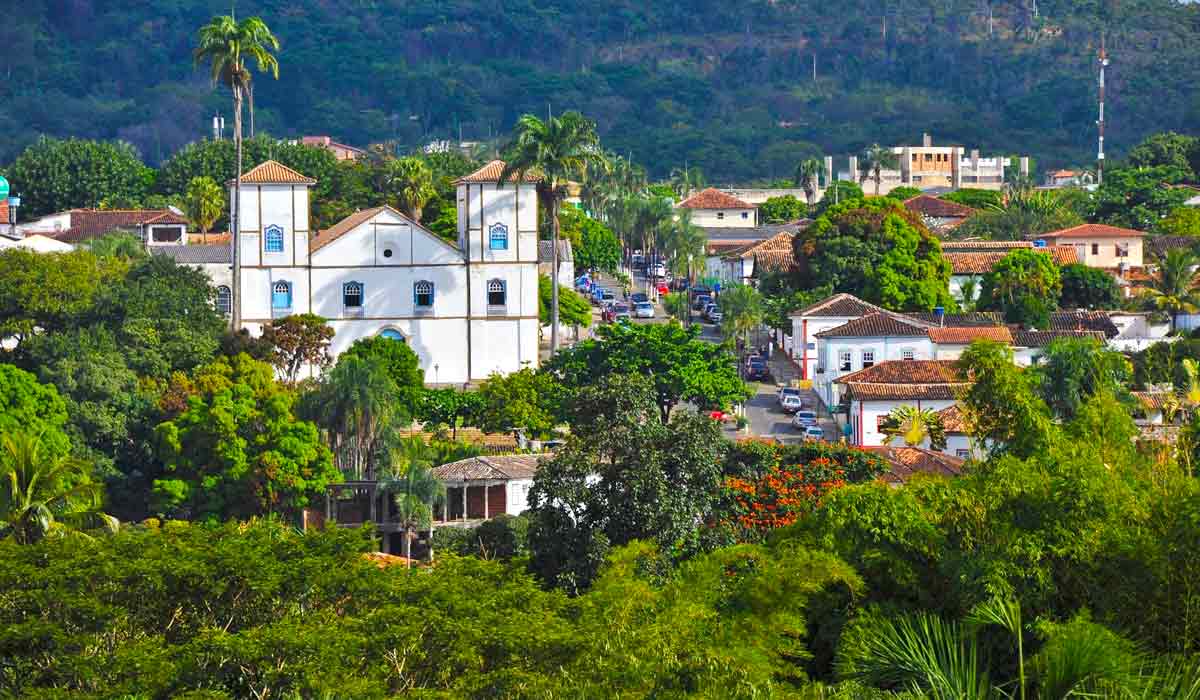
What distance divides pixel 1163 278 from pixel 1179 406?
82.4ft

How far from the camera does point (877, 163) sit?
156m

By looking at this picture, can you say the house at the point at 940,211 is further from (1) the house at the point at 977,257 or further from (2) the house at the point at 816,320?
(2) the house at the point at 816,320

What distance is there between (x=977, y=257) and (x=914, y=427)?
3402cm

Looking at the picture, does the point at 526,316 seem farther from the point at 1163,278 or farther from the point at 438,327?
the point at 1163,278

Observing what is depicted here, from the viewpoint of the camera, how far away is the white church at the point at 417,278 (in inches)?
2813

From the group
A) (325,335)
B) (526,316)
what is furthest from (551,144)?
(325,335)

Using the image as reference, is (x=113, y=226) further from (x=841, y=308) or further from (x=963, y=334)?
(x=963, y=334)

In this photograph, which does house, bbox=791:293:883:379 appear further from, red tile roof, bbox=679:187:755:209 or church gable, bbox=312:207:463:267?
red tile roof, bbox=679:187:755:209

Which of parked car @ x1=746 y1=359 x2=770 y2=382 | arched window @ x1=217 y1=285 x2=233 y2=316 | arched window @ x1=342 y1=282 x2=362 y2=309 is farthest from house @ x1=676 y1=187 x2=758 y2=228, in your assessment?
arched window @ x1=342 y1=282 x2=362 y2=309

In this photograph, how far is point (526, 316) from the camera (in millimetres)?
71875

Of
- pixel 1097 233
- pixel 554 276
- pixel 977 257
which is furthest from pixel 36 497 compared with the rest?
pixel 1097 233

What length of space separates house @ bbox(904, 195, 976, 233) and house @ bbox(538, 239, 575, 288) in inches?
1386

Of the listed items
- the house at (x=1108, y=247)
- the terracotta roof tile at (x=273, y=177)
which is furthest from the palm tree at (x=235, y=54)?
the house at (x=1108, y=247)

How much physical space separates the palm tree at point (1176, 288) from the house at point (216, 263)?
34.0 m
